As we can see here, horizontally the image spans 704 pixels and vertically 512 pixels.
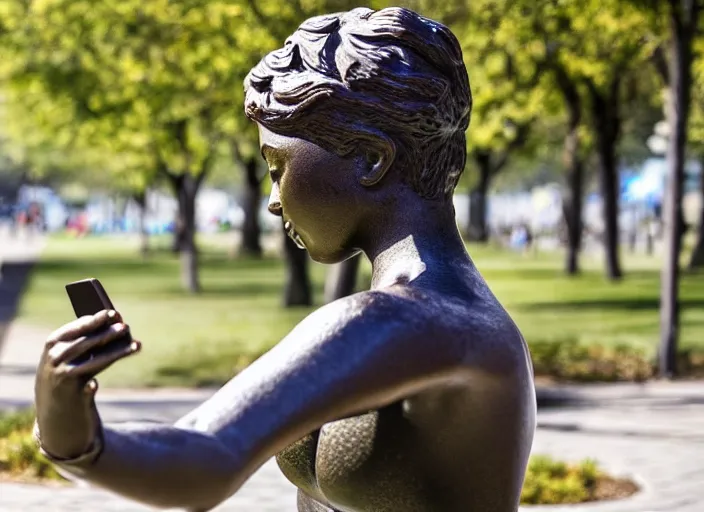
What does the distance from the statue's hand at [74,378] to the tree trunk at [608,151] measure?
26816 millimetres

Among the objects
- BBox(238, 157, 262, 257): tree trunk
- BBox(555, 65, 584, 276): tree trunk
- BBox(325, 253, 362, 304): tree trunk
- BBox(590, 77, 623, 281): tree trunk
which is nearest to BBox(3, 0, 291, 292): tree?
BBox(325, 253, 362, 304): tree trunk

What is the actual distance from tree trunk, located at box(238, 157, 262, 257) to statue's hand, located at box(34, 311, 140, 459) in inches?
1430

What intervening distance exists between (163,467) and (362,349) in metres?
0.40

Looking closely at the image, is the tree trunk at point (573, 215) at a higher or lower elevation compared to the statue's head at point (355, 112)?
lower

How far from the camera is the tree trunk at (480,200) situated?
49.2 meters

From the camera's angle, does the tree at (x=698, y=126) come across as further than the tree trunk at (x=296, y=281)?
No

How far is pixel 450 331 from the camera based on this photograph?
2189 millimetres

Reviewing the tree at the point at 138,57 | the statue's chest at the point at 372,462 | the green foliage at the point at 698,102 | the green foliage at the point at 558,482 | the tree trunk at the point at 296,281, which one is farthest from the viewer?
the tree trunk at the point at 296,281

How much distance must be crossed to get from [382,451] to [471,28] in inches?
473

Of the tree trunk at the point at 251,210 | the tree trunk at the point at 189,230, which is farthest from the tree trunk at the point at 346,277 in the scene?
the tree trunk at the point at 251,210

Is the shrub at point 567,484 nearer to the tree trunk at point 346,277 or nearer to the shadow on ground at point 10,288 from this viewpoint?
the tree trunk at point 346,277

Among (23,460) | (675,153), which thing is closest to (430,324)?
(23,460)

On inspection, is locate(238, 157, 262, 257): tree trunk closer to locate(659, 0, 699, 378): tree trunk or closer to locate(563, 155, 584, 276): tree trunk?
locate(563, 155, 584, 276): tree trunk

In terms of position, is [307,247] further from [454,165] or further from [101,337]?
[101,337]
